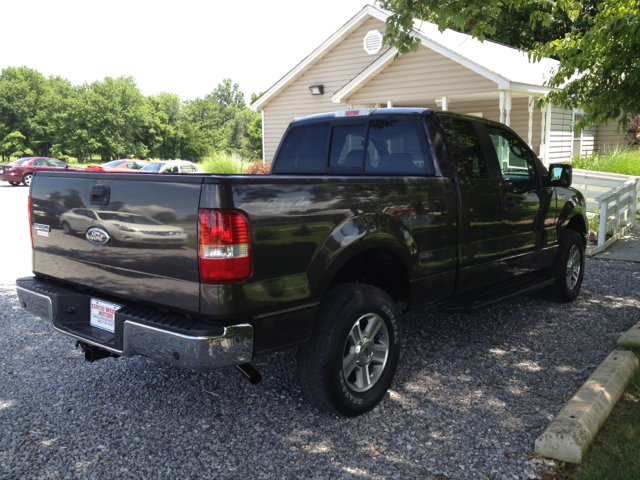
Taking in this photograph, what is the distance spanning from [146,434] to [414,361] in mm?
2223

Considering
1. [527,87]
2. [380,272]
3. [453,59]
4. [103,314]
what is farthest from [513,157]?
[453,59]

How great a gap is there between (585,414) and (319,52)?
18.8 meters

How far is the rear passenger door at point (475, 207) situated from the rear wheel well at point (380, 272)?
0.59m

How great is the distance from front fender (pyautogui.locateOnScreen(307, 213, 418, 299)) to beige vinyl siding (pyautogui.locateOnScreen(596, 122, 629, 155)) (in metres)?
19.9

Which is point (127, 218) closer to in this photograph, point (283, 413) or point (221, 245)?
point (221, 245)

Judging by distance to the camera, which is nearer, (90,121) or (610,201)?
(610,201)

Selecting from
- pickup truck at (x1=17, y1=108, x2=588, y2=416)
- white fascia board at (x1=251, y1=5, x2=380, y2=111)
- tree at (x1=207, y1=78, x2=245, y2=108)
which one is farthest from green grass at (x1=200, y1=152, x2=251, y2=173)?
tree at (x1=207, y1=78, x2=245, y2=108)

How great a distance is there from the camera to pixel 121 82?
3241 inches

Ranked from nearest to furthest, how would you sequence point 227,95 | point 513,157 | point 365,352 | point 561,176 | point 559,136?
point 365,352 → point 513,157 → point 561,176 → point 559,136 → point 227,95

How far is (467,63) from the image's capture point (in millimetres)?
15117

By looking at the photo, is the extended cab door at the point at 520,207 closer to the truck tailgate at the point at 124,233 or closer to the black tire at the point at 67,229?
the truck tailgate at the point at 124,233

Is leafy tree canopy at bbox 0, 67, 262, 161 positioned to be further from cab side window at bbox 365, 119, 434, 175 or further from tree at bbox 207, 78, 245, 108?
cab side window at bbox 365, 119, 434, 175

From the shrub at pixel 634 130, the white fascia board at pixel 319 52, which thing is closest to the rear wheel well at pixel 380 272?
the white fascia board at pixel 319 52

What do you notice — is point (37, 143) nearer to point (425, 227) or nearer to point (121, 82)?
point (121, 82)
